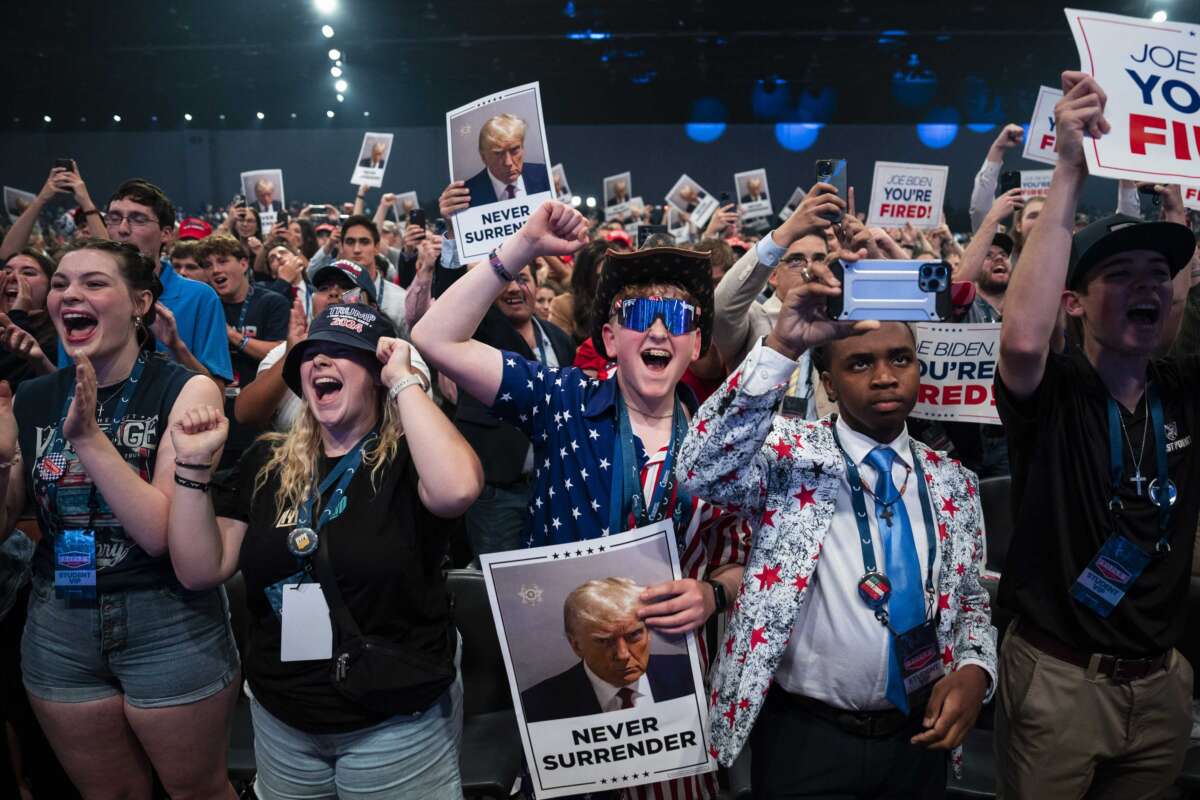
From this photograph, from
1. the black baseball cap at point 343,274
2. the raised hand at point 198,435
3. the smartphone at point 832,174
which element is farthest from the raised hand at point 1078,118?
the black baseball cap at point 343,274

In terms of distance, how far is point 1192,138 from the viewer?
7.57 ft

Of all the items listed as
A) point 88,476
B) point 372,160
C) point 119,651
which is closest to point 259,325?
→ point 88,476

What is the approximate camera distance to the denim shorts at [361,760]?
211cm

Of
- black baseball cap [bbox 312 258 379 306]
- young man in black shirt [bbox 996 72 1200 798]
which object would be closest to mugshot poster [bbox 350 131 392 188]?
black baseball cap [bbox 312 258 379 306]

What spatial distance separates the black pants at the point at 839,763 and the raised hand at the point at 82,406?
1.84 m

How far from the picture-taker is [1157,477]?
2238 millimetres

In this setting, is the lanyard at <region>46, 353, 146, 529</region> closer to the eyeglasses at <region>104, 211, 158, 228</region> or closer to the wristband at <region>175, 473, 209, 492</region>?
the wristband at <region>175, 473, 209, 492</region>

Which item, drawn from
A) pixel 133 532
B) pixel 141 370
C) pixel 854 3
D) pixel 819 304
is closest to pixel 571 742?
pixel 819 304

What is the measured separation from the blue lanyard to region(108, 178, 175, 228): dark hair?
2353 millimetres

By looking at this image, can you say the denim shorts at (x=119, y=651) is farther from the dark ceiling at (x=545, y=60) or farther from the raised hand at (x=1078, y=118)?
the dark ceiling at (x=545, y=60)

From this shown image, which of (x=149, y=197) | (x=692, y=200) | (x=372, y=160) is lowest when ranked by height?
(x=149, y=197)

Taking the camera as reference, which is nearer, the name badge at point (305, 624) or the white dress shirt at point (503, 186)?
the name badge at point (305, 624)

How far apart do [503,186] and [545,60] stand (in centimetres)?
1679

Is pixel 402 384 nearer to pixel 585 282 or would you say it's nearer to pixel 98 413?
pixel 98 413
